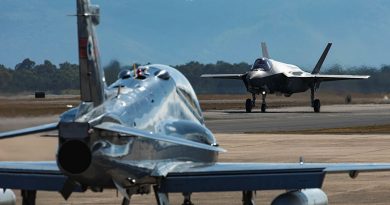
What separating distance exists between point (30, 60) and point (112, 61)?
23.7 ft

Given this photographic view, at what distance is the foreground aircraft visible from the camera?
12055 mm

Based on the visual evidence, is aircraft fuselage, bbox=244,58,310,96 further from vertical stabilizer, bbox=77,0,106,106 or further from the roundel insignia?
the roundel insignia

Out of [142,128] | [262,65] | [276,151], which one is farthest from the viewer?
[262,65]

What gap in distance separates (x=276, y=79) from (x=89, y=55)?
5754cm

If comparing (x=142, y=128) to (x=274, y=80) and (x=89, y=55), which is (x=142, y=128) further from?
(x=274, y=80)

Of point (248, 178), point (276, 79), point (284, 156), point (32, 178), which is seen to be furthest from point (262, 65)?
point (248, 178)

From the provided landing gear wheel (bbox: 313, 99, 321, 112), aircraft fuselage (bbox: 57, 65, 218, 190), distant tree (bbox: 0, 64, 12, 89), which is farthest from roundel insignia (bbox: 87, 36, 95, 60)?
landing gear wheel (bbox: 313, 99, 321, 112)

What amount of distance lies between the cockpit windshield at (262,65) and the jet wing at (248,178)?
55.0 metres

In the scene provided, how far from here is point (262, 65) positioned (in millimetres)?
68625

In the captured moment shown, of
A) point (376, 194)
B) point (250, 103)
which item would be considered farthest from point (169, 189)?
point (250, 103)

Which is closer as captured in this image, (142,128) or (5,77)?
(142,128)

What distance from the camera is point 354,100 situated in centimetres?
9012

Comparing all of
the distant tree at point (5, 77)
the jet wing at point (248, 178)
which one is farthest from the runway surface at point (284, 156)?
the jet wing at point (248, 178)

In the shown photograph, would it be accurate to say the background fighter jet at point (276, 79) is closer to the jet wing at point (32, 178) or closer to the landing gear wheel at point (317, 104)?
the landing gear wheel at point (317, 104)
